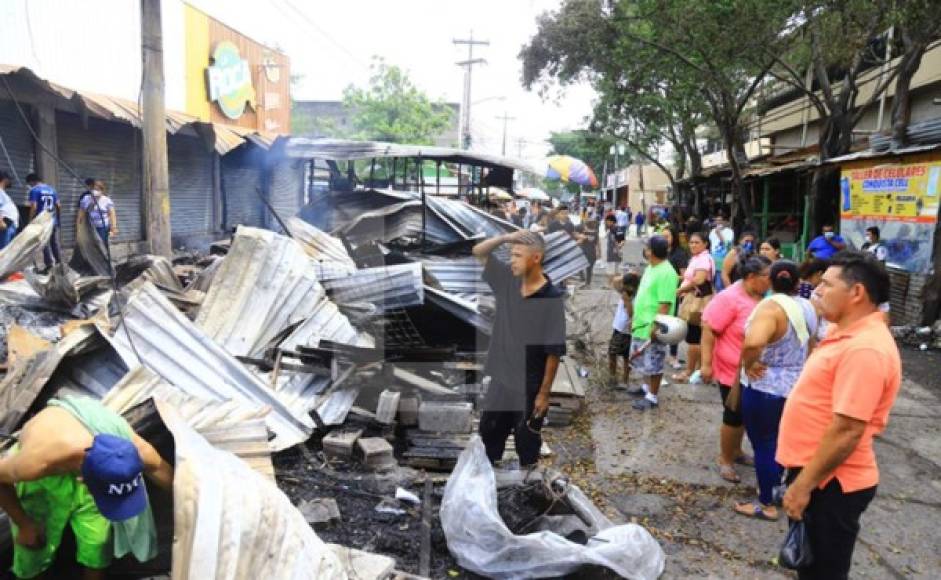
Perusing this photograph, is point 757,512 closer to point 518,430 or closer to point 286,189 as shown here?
point 518,430

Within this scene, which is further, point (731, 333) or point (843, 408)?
point (731, 333)

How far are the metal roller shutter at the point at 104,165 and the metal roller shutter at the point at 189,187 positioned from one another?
2.85 ft

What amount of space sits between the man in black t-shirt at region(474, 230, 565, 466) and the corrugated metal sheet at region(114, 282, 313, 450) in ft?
4.63

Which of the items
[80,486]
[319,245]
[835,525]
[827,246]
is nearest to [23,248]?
[319,245]

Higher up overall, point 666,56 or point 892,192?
point 666,56

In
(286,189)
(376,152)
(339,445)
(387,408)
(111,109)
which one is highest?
(111,109)

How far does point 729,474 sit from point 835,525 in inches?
87.0

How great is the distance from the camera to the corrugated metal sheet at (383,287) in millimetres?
5945

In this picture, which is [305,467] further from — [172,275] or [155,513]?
[172,275]

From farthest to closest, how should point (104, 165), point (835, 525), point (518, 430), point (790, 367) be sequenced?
point (104, 165) < point (518, 430) < point (790, 367) < point (835, 525)

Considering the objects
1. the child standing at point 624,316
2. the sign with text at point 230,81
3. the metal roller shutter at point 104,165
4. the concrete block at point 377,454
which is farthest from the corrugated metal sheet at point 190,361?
the sign with text at point 230,81

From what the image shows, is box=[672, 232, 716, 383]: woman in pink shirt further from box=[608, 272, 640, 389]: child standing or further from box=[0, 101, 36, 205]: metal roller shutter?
box=[0, 101, 36, 205]: metal roller shutter

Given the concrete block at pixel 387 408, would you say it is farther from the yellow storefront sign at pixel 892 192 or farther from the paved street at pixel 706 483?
the yellow storefront sign at pixel 892 192

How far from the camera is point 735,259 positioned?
23.2 ft
